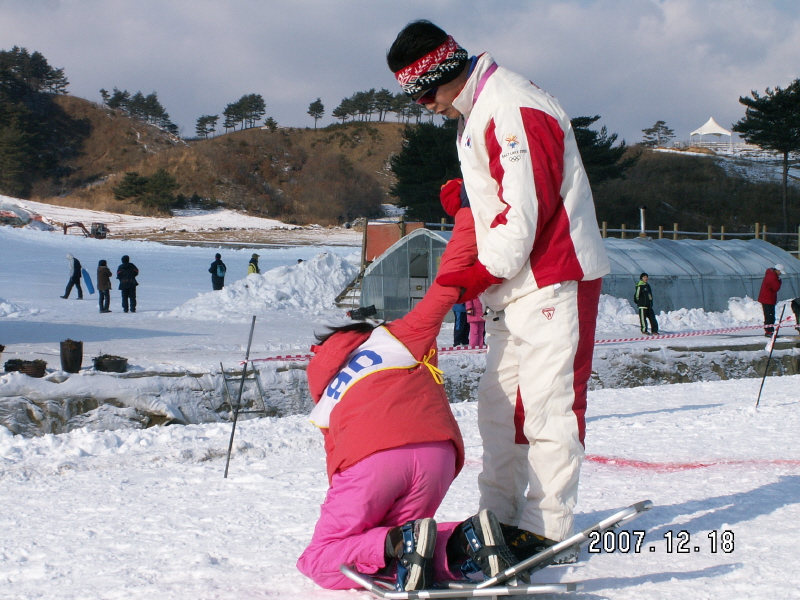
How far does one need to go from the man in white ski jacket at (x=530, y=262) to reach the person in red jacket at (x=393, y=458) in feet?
0.61

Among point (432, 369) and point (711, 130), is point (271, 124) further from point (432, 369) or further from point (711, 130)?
point (432, 369)

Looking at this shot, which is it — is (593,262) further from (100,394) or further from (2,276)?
(2,276)

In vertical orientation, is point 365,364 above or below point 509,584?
above

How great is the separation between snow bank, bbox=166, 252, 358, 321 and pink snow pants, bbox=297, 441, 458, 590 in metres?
15.1

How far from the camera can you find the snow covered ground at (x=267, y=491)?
2447 millimetres

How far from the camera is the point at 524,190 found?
2.32 m

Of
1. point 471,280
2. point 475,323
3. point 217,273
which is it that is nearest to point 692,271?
point 475,323

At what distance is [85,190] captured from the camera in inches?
2576

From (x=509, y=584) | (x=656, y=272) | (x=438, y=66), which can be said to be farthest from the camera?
(x=656, y=272)

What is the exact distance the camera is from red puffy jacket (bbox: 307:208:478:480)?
7.59ft

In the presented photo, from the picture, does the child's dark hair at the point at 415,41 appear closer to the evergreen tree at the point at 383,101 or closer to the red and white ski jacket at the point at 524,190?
the red and white ski jacket at the point at 524,190

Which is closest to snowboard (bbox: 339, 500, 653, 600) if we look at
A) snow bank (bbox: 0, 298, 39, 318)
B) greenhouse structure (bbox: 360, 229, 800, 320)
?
greenhouse structure (bbox: 360, 229, 800, 320)

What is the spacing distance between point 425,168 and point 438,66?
39.0 metres

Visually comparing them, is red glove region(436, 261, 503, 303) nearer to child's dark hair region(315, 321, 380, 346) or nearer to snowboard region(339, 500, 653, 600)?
child's dark hair region(315, 321, 380, 346)
